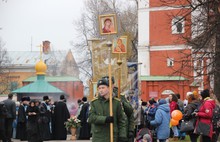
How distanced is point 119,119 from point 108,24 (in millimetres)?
3569

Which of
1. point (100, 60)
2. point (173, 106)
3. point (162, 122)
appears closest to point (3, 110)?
point (100, 60)

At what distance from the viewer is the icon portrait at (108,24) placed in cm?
1408

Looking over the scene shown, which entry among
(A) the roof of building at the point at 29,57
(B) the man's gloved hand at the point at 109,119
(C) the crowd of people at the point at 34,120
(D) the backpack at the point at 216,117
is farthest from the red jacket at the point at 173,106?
(A) the roof of building at the point at 29,57

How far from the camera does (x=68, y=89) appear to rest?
45281mm

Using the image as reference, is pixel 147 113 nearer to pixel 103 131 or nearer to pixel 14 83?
pixel 103 131

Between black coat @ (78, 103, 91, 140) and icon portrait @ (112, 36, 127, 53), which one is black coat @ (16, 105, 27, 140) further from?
icon portrait @ (112, 36, 127, 53)

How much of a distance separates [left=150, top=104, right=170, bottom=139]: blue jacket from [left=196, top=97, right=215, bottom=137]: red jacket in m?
1.40

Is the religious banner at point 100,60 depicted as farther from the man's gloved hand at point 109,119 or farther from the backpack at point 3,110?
the man's gloved hand at point 109,119

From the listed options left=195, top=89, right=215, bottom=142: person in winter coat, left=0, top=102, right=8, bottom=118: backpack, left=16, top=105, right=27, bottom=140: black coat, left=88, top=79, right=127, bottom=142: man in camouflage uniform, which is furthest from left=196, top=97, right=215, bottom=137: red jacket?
left=16, top=105, right=27, bottom=140: black coat

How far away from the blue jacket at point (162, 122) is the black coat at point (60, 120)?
373 inches

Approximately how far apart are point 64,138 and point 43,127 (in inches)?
127

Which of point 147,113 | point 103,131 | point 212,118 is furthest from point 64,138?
point 103,131

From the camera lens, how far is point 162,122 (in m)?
16.6

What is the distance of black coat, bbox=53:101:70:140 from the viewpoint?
25.5m
